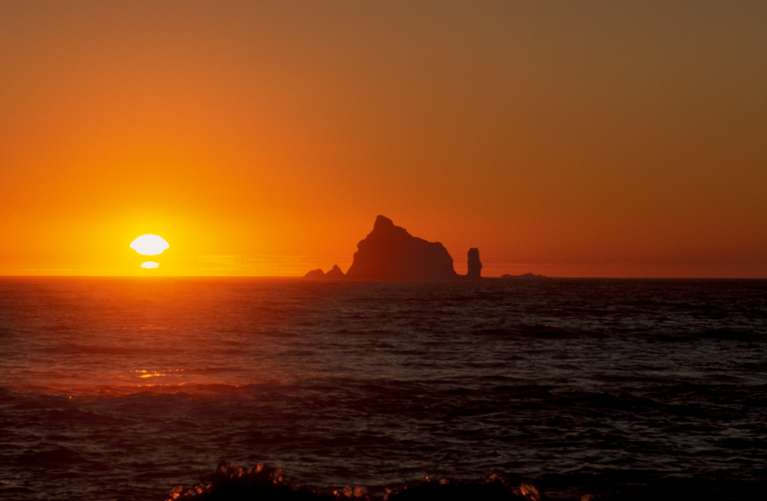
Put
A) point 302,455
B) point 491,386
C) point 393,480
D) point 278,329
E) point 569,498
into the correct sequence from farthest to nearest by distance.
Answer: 1. point 278,329
2. point 491,386
3. point 302,455
4. point 393,480
5. point 569,498

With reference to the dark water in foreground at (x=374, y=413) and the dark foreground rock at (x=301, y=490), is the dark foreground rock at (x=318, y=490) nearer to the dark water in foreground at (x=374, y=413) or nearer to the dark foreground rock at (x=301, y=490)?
the dark foreground rock at (x=301, y=490)

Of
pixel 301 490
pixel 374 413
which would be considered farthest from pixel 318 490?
pixel 374 413

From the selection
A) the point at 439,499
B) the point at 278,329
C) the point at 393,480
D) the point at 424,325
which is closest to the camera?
the point at 439,499

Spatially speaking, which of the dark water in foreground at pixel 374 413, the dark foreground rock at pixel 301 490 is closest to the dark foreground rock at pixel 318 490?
the dark foreground rock at pixel 301 490

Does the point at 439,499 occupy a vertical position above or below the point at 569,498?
above

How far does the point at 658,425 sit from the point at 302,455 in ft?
32.5

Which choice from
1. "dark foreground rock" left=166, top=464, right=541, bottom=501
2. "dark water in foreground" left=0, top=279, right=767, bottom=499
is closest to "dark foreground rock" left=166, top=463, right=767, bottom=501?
"dark foreground rock" left=166, top=464, right=541, bottom=501

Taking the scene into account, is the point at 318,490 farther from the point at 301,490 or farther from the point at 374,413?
the point at 374,413

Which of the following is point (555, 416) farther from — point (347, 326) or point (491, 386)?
point (347, 326)

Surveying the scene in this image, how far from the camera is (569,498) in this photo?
1483 centimetres

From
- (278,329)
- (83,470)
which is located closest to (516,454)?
(83,470)

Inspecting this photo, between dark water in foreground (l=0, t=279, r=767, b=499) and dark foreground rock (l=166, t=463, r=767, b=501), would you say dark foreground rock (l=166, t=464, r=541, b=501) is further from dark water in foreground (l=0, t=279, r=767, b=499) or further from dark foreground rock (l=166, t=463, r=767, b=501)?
dark water in foreground (l=0, t=279, r=767, b=499)

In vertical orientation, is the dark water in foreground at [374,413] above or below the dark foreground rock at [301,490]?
below

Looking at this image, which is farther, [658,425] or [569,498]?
[658,425]
